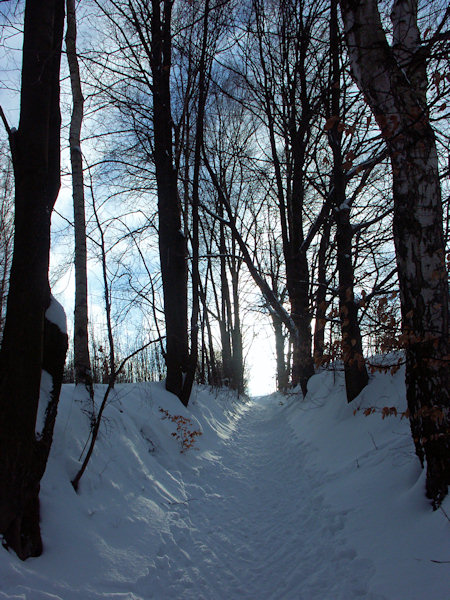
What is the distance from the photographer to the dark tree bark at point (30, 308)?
228cm

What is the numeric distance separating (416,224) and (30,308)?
3.05 meters

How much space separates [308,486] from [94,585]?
9.34ft

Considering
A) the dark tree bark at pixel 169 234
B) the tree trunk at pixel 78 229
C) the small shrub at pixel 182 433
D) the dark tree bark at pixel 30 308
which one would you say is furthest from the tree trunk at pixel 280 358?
the dark tree bark at pixel 30 308

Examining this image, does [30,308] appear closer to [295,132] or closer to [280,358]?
[295,132]

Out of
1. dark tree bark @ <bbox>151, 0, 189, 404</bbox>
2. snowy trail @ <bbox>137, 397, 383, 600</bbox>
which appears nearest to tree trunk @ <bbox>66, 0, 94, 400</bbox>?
snowy trail @ <bbox>137, 397, 383, 600</bbox>

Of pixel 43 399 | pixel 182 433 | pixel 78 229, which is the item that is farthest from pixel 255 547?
pixel 78 229

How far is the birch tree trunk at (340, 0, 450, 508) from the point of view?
8.66 ft

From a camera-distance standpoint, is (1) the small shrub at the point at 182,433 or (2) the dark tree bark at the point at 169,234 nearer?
A: (1) the small shrub at the point at 182,433

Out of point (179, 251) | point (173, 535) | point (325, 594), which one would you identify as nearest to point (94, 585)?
point (173, 535)

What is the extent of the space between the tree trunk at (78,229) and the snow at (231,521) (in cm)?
46

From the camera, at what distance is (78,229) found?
4.99 m

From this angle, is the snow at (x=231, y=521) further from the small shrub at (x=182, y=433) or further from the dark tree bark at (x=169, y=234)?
the dark tree bark at (x=169, y=234)

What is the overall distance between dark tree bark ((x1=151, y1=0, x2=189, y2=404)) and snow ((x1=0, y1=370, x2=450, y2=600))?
2160mm

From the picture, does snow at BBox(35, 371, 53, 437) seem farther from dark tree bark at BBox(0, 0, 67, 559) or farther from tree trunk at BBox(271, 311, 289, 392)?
tree trunk at BBox(271, 311, 289, 392)
